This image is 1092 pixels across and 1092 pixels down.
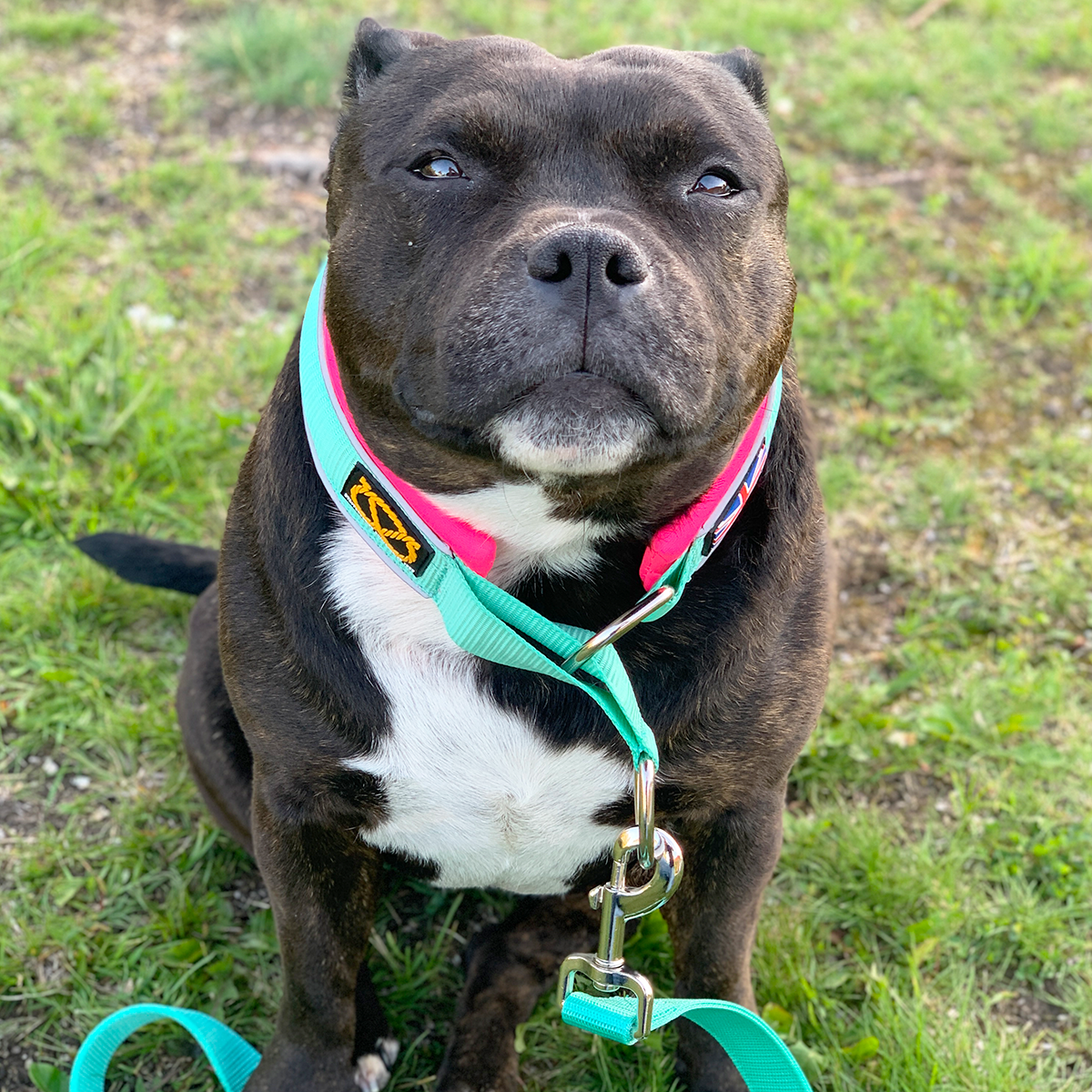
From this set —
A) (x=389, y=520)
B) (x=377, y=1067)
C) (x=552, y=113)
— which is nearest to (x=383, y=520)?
(x=389, y=520)

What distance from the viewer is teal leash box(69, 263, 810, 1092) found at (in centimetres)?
199

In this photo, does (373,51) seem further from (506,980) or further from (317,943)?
(506,980)

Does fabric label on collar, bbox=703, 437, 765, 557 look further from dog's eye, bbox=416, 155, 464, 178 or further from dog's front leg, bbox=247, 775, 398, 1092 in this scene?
dog's front leg, bbox=247, 775, 398, 1092

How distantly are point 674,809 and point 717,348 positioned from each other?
2.76 ft

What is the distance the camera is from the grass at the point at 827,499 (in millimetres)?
2809

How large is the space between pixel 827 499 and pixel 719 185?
6.66 ft

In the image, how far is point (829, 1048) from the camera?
2715mm

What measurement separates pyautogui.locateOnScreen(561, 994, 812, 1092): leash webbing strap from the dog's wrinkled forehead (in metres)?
1.30

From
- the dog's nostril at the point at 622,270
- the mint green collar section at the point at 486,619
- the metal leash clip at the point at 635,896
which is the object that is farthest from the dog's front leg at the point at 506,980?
the dog's nostril at the point at 622,270

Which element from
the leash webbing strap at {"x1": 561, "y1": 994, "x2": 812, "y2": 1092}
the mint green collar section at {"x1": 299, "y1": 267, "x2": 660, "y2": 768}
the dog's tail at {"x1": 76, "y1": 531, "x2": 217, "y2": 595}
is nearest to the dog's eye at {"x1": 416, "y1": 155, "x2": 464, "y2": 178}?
the mint green collar section at {"x1": 299, "y1": 267, "x2": 660, "y2": 768}

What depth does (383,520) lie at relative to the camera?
6.73 ft

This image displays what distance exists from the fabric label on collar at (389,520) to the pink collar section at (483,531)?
0.05 meters

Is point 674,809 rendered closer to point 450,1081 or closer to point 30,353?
point 450,1081

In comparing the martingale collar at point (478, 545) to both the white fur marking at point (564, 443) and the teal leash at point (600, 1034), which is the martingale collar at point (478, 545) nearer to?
the white fur marking at point (564, 443)
